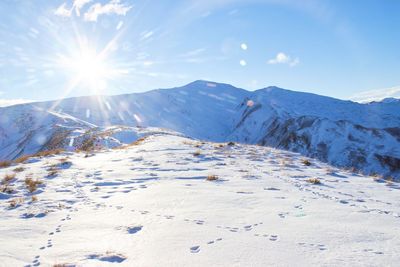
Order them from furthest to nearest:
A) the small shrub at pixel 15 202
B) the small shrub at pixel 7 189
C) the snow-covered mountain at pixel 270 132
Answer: the snow-covered mountain at pixel 270 132
the small shrub at pixel 7 189
the small shrub at pixel 15 202

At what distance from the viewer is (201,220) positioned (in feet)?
22.9

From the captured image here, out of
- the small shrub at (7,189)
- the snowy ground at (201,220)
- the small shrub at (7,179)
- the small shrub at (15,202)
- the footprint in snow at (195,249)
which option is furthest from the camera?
the small shrub at (7,179)

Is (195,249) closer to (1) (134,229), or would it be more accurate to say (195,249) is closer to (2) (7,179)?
(1) (134,229)

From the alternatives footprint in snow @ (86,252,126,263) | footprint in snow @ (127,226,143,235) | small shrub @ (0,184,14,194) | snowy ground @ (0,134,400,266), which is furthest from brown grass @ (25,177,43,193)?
footprint in snow @ (86,252,126,263)

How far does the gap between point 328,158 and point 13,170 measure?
82.5 m

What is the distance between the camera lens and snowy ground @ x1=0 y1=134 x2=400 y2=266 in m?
5.09

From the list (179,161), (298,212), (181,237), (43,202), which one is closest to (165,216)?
(181,237)

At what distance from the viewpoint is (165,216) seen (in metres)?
→ 7.42

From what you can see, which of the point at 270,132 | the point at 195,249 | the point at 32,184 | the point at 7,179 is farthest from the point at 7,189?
the point at 270,132

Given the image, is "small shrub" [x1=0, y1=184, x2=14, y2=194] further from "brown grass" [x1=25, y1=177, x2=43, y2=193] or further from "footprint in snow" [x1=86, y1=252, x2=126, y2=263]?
"footprint in snow" [x1=86, y1=252, x2=126, y2=263]

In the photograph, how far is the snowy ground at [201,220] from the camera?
16.7 ft

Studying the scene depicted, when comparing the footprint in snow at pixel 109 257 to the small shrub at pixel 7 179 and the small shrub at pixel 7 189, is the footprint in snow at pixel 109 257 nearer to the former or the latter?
the small shrub at pixel 7 189

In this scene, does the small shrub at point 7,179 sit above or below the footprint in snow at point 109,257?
below

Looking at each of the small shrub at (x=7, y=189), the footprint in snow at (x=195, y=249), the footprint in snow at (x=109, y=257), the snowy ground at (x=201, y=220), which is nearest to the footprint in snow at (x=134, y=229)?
the snowy ground at (x=201, y=220)
